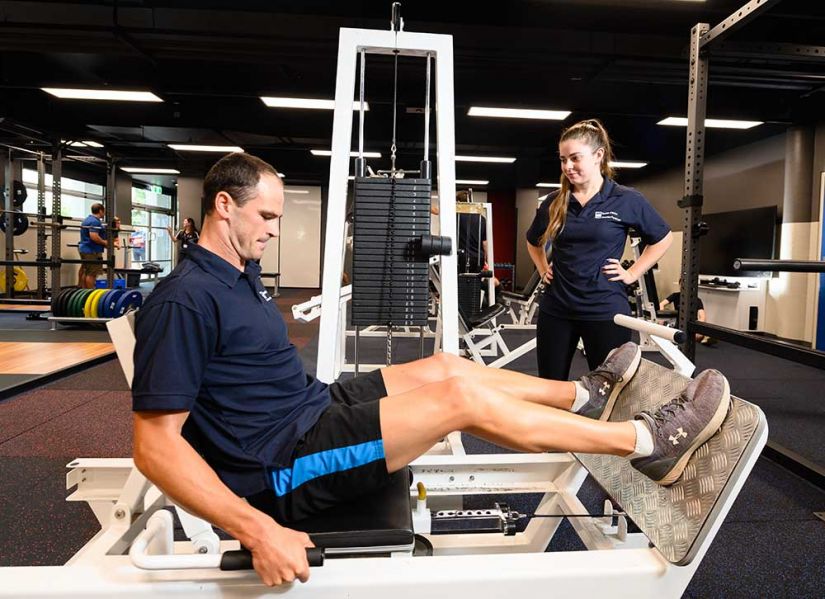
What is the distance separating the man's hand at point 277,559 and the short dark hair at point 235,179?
0.68 m

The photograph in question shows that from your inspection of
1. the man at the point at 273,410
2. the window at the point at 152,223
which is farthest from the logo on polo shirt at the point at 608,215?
the window at the point at 152,223

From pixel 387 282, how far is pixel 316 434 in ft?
2.58

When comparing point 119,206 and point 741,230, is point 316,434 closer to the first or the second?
point 741,230

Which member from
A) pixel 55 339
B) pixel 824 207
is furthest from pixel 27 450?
pixel 824 207

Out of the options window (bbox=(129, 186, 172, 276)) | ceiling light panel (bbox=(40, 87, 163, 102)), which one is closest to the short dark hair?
ceiling light panel (bbox=(40, 87, 163, 102))

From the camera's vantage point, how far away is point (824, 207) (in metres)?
5.74

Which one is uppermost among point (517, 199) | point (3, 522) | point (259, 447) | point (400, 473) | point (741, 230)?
point (517, 199)

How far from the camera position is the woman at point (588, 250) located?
1.71 metres

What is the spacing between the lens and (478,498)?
84.7 inches

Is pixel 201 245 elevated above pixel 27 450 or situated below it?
above

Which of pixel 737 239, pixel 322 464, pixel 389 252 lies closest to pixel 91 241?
pixel 389 252

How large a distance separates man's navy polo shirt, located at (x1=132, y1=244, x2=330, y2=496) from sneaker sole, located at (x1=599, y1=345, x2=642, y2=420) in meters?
0.84

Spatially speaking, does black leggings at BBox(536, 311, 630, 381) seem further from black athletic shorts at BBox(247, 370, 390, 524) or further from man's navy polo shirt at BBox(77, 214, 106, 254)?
man's navy polo shirt at BBox(77, 214, 106, 254)

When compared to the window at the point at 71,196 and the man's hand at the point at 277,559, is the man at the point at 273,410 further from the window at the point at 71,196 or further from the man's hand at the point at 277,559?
the window at the point at 71,196
